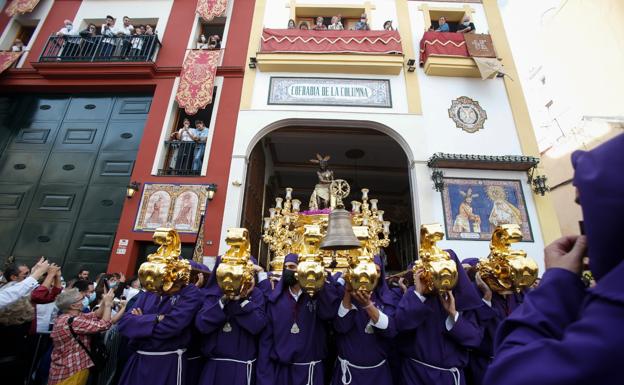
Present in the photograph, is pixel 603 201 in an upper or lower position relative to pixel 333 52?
lower

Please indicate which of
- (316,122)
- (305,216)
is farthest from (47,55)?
(305,216)

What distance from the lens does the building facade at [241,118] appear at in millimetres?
7262

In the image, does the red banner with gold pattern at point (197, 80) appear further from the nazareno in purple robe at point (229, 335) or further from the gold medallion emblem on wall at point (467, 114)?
the nazareno in purple robe at point (229, 335)

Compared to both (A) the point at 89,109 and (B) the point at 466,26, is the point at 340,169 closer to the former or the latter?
(B) the point at 466,26

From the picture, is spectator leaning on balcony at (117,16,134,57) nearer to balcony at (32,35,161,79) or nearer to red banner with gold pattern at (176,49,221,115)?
balcony at (32,35,161,79)

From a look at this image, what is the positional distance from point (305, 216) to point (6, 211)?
825cm

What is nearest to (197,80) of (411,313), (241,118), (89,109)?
(241,118)

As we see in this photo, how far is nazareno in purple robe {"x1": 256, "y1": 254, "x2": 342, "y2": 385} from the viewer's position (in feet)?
8.65

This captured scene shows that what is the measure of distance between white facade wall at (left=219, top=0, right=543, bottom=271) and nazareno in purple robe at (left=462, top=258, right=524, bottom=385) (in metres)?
4.35

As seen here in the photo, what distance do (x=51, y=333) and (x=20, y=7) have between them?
12689 mm

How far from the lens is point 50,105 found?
31.2 feet

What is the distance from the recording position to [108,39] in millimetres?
9383

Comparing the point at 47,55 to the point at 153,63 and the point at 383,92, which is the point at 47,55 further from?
the point at 383,92

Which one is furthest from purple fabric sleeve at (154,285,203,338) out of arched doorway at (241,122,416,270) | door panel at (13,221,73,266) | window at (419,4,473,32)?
window at (419,4,473,32)
